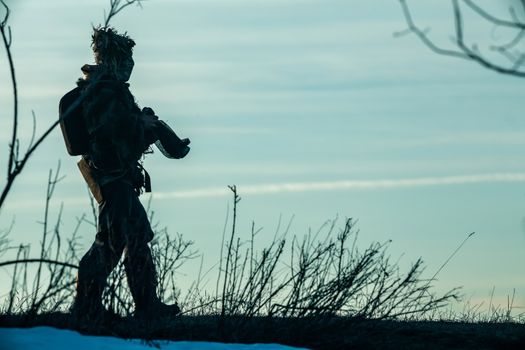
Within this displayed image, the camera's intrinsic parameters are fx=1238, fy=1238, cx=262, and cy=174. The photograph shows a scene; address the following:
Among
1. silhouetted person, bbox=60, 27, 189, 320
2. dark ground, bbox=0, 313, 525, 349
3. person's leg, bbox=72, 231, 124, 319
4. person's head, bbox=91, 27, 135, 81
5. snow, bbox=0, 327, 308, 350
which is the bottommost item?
snow, bbox=0, 327, 308, 350

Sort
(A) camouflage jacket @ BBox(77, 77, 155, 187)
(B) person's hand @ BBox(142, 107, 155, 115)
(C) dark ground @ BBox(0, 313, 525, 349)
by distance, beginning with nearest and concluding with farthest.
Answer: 1. (C) dark ground @ BBox(0, 313, 525, 349)
2. (A) camouflage jacket @ BBox(77, 77, 155, 187)
3. (B) person's hand @ BBox(142, 107, 155, 115)

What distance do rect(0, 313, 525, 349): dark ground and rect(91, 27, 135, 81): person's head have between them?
206 centimetres

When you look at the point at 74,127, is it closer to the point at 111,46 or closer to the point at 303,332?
the point at 111,46

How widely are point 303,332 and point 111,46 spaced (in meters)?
2.74

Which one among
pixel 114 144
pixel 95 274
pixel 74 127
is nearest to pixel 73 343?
pixel 95 274

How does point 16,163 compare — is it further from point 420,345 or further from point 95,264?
point 420,345

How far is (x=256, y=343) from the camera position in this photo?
8781 millimetres

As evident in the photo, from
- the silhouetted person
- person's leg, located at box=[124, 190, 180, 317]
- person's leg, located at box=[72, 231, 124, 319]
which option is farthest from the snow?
the silhouetted person

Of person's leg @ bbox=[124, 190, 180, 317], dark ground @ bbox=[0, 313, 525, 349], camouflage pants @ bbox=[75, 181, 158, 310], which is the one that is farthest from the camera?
person's leg @ bbox=[124, 190, 180, 317]

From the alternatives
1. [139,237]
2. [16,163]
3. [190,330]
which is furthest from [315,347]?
[16,163]

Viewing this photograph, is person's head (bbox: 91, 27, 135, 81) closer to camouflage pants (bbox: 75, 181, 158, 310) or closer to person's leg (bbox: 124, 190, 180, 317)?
camouflage pants (bbox: 75, 181, 158, 310)

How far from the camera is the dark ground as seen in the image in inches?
338

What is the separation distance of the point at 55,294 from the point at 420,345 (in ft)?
9.50

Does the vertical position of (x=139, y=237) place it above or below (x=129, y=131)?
below
